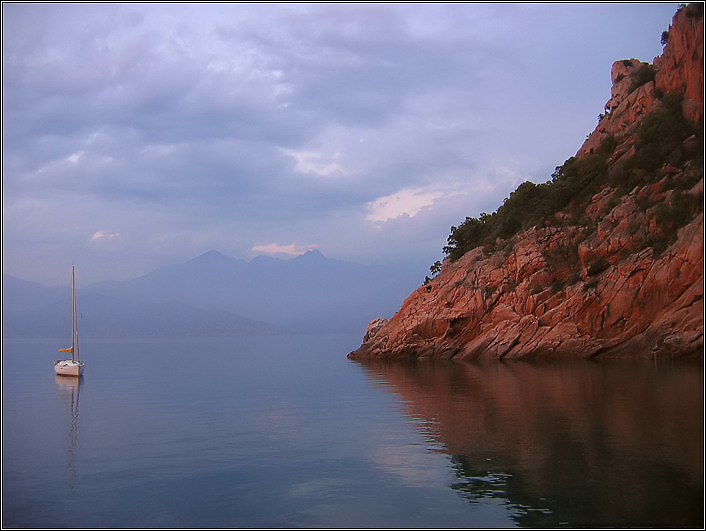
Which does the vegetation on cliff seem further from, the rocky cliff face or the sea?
the sea

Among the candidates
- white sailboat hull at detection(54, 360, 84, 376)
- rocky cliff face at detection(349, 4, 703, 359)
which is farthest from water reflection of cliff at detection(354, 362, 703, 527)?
white sailboat hull at detection(54, 360, 84, 376)

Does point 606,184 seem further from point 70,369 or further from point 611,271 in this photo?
point 70,369

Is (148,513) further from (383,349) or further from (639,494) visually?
(383,349)

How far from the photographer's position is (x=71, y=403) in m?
49.5

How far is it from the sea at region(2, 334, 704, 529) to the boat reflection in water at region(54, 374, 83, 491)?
269mm

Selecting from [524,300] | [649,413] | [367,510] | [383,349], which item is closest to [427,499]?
[367,510]

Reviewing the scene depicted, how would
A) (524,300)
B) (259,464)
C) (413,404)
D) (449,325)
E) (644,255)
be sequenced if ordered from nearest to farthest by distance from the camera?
(259,464), (413,404), (644,255), (524,300), (449,325)

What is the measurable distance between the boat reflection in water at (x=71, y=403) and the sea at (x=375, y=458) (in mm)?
269

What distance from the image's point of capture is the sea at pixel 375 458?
61.4 feet

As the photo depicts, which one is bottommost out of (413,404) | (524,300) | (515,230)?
(413,404)

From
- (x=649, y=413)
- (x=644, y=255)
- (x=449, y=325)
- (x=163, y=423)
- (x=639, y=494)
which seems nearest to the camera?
(x=639, y=494)

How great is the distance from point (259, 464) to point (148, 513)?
266 inches

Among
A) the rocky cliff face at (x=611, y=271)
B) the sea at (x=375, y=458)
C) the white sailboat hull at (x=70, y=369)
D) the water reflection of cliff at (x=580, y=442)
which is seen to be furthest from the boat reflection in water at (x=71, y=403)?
the rocky cliff face at (x=611, y=271)

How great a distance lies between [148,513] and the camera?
19.6 metres
